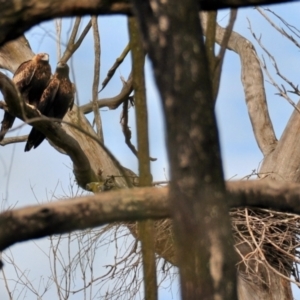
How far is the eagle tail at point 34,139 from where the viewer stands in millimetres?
5078

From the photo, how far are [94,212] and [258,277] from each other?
342 centimetres

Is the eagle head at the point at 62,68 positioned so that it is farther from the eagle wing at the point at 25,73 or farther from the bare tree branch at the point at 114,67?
the bare tree branch at the point at 114,67

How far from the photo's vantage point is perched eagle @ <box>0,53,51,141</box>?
18.3ft

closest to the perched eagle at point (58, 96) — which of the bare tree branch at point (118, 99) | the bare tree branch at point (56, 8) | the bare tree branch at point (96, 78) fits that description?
the bare tree branch at point (96, 78)

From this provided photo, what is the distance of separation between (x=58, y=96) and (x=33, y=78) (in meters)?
0.37

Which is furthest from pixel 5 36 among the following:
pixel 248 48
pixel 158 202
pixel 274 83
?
pixel 248 48

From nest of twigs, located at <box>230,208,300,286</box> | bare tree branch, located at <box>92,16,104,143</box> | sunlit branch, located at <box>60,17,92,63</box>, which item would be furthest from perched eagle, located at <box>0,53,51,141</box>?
nest of twigs, located at <box>230,208,300,286</box>

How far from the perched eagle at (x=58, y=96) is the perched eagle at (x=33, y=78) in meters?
0.16

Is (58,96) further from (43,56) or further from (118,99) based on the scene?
(118,99)

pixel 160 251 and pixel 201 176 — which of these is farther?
pixel 160 251

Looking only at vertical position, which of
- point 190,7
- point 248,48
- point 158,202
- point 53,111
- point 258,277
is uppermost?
point 248,48

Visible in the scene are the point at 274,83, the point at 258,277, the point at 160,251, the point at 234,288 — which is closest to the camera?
the point at 234,288

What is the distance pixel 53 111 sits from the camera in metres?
5.49

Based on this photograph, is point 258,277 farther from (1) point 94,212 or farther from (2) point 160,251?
(1) point 94,212
